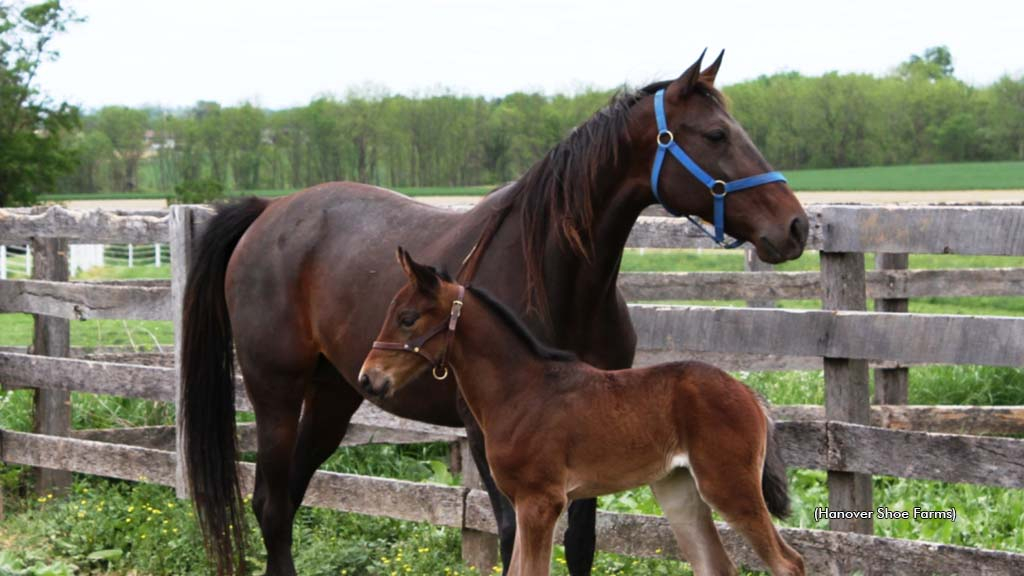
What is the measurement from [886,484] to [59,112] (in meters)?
43.6

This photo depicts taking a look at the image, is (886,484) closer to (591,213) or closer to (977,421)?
(977,421)

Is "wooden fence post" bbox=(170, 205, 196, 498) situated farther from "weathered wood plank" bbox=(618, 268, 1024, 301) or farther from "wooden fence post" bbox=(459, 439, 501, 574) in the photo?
"weathered wood plank" bbox=(618, 268, 1024, 301)

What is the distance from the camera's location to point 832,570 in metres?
4.68

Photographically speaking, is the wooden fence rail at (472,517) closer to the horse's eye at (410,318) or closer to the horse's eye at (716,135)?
the horse's eye at (716,135)

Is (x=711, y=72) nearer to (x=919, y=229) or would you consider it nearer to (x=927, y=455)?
(x=919, y=229)

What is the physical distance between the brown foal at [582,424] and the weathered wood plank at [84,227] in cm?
346

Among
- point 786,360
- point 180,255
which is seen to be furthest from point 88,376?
point 786,360

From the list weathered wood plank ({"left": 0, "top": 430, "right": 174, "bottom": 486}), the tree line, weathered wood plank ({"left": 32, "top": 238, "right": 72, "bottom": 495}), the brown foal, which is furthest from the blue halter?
the tree line

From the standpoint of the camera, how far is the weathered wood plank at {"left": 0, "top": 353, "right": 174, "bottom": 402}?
6.90m

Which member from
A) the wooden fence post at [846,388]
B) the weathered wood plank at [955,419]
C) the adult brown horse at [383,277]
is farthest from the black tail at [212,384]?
the weathered wood plank at [955,419]

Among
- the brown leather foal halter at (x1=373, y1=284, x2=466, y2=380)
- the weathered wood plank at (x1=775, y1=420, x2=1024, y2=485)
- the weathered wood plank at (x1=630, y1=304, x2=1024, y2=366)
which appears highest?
the brown leather foal halter at (x1=373, y1=284, x2=466, y2=380)

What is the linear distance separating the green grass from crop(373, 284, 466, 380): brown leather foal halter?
1587 inches

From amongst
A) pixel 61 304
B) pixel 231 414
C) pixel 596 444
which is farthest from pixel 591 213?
pixel 61 304

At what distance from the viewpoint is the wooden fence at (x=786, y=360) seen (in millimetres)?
4410
